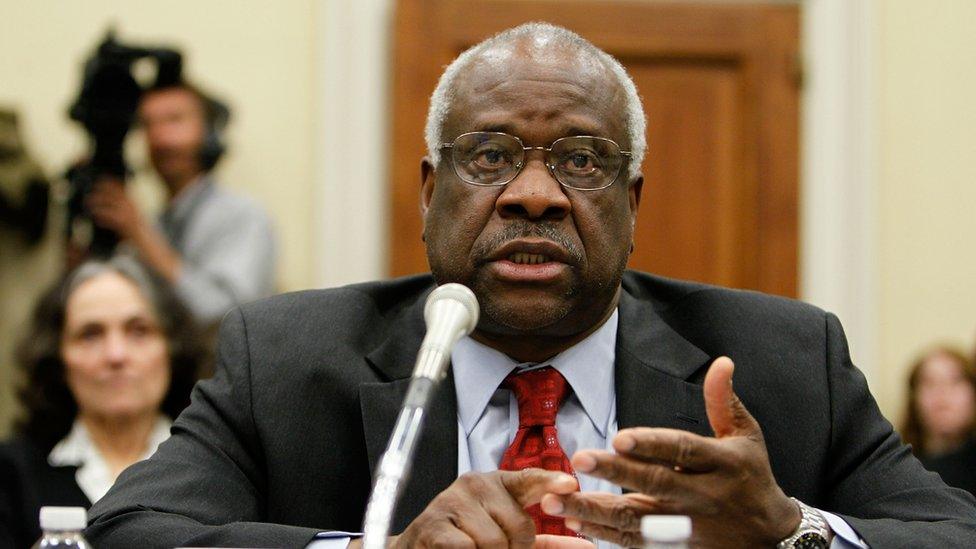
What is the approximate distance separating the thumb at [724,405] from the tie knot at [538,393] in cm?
40

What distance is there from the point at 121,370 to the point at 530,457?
1.96 meters

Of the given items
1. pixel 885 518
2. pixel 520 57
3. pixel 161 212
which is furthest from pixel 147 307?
pixel 885 518

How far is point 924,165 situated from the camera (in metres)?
4.93

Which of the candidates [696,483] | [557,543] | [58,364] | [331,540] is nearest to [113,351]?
[58,364]

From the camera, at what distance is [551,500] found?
5.65ft

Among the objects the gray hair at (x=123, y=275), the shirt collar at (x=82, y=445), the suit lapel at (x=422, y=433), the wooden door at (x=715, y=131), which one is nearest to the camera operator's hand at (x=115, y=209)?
the gray hair at (x=123, y=275)

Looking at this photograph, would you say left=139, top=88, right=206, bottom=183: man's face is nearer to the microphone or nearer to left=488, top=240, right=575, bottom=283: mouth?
left=488, top=240, right=575, bottom=283: mouth

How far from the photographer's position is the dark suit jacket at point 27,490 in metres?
2.97

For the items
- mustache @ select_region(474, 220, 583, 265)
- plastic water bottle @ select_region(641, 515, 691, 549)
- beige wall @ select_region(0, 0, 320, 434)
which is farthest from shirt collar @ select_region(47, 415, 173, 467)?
plastic water bottle @ select_region(641, 515, 691, 549)

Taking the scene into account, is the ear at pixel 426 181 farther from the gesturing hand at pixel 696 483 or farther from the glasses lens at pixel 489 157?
the gesturing hand at pixel 696 483

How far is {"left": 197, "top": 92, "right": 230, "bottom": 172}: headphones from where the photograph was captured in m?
4.54

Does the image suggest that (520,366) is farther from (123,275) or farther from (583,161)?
(123,275)

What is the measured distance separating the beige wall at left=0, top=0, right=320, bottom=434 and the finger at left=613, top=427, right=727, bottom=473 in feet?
10.2

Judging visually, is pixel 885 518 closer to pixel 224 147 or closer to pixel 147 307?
pixel 147 307
